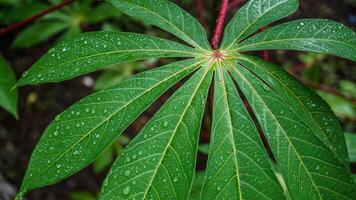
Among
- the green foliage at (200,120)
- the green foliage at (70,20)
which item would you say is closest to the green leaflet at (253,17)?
the green foliage at (200,120)

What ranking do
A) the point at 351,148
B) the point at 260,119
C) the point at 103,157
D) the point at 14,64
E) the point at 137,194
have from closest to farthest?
the point at 137,194 < the point at 260,119 < the point at 351,148 < the point at 103,157 < the point at 14,64

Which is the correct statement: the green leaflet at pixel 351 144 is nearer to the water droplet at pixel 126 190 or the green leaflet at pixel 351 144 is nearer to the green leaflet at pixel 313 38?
the green leaflet at pixel 313 38

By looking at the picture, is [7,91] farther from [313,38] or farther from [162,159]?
[313,38]

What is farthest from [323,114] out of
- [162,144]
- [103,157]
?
[103,157]

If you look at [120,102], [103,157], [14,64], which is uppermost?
[120,102]

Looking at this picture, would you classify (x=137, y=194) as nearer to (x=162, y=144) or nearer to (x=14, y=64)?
(x=162, y=144)

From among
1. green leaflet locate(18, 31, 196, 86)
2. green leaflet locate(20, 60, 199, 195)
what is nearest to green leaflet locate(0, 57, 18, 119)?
green leaflet locate(18, 31, 196, 86)
